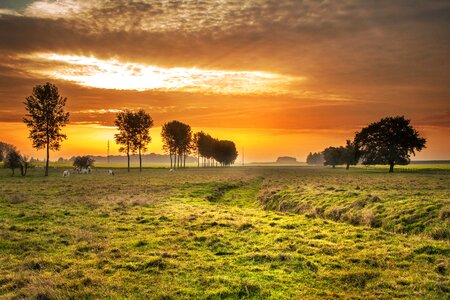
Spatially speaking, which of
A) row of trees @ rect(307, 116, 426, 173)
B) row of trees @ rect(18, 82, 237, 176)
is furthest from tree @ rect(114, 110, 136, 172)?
row of trees @ rect(307, 116, 426, 173)

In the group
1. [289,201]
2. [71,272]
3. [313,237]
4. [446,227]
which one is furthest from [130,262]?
[289,201]

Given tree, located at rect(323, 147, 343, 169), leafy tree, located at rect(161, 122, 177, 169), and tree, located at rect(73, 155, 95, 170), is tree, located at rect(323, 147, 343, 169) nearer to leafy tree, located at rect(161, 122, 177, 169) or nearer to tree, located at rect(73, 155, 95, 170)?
leafy tree, located at rect(161, 122, 177, 169)

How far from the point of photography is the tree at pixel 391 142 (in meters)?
88.7

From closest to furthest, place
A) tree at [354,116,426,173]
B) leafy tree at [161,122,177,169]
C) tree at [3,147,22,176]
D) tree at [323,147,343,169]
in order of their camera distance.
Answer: tree at [3,147,22,176] < tree at [354,116,426,173] < leafy tree at [161,122,177,169] < tree at [323,147,343,169]

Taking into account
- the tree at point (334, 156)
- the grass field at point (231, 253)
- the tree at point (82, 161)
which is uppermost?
the tree at point (334, 156)

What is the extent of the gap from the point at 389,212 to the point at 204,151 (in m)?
147

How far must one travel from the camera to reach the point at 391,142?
293 feet

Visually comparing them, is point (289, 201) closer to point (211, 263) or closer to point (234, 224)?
point (234, 224)

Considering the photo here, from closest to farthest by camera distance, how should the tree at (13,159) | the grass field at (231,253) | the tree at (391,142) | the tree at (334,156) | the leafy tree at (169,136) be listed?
1. the grass field at (231,253)
2. the tree at (13,159)
3. the tree at (391,142)
4. the leafy tree at (169,136)
5. the tree at (334,156)

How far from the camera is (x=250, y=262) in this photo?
40.2 feet

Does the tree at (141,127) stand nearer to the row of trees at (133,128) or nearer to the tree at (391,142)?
the row of trees at (133,128)

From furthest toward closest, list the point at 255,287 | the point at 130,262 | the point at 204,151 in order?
the point at 204,151 < the point at 130,262 < the point at 255,287

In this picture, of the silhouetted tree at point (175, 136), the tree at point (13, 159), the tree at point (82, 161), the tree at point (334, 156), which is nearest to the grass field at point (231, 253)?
the tree at point (13, 159)

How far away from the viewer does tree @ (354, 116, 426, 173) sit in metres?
88.7
